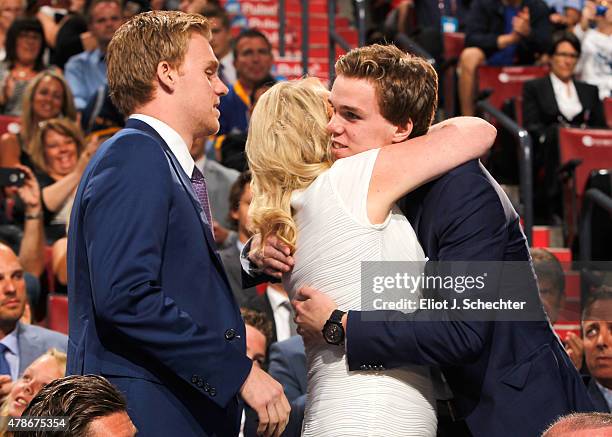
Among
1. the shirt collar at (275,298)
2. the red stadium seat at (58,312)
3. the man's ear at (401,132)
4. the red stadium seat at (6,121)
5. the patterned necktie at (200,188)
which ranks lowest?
the red stadium seat at (58,312)

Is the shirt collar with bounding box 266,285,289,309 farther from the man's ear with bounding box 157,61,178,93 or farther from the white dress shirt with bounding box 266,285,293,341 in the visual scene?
the man's ear with bounding box 157,61,178,93

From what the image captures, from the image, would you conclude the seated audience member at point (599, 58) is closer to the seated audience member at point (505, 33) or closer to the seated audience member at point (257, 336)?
the seated audience member at point (505, 33)

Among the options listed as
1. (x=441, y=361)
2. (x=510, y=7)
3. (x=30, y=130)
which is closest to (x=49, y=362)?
(x=441, y=361)

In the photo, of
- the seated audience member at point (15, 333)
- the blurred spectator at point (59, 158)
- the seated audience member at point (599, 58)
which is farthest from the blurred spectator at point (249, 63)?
the seated audience member at point (15, 333)

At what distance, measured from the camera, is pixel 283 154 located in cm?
265

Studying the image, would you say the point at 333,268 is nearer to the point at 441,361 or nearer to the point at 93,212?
the point at 441,361

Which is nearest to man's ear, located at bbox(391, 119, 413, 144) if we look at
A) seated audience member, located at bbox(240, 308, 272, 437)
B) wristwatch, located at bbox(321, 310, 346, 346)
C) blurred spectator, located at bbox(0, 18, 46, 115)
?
wristwatch, located at bbox(321, 310, 346, 346)

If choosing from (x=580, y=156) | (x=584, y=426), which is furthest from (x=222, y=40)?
(x=584, y=426)

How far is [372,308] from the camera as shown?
2562 mm

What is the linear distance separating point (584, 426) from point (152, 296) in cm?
95

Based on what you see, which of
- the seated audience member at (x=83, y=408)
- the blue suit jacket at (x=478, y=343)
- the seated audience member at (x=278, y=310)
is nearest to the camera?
the seated audience member at (x=83, y=408)

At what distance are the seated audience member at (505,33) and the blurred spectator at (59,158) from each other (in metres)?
3.43

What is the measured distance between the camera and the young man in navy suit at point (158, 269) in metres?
2.37

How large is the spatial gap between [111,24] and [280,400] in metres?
6.22
